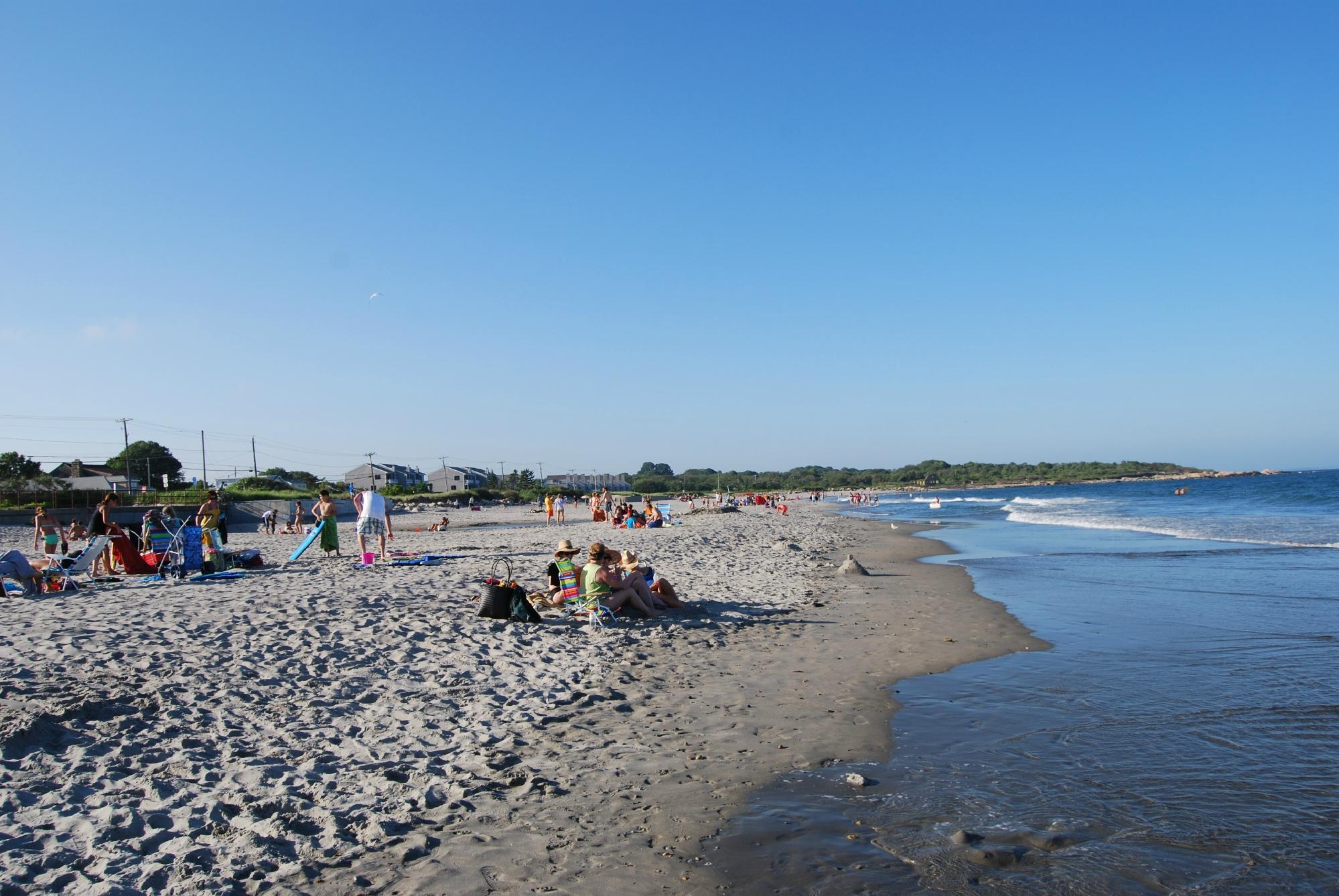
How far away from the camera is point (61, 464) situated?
7044 cm

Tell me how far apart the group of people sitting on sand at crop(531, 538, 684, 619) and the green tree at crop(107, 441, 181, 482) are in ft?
229

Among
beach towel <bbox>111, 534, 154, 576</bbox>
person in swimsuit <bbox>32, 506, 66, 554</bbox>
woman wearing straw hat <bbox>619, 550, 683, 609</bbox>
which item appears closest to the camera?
woman wearing straw hat <bbox>619, 550, 683, 609</bbox>

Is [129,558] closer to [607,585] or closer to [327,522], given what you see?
[327,522]

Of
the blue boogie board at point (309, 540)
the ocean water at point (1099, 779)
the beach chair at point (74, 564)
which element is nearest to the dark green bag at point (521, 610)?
the ocean water at point (1099, 779)

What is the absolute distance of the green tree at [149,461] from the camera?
235ft

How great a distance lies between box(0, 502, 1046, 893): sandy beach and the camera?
12.3 ft

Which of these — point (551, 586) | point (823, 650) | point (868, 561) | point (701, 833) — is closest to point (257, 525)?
point (868, 561)

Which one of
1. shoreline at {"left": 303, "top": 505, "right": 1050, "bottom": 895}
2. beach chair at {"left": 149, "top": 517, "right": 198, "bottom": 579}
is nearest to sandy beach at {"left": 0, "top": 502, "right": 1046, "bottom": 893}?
shoreline at {"left": 303, "top": 505, "right": 1050, "bottom": 895}

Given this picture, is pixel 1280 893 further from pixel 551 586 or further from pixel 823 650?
pixel 551 586

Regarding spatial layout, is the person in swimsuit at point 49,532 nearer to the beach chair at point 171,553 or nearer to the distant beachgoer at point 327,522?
the beach chair at point 171,553

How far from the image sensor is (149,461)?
219 feet

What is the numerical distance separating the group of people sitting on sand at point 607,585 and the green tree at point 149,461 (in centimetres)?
6967

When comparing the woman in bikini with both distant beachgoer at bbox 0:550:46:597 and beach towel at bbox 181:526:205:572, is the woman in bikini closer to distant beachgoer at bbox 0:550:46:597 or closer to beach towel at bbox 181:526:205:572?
beach towel at bbox 181:526:205:572

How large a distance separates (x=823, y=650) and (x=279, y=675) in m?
5.11
